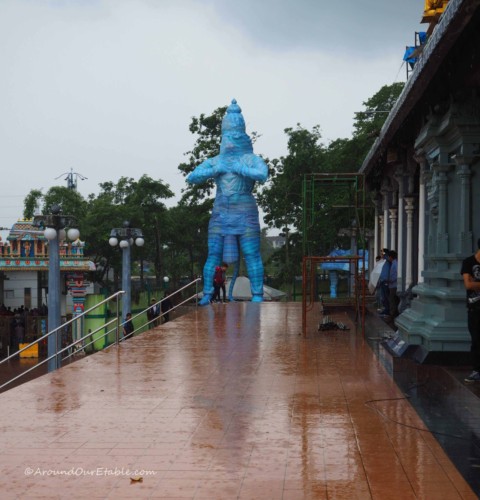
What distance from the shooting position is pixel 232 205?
2514cm

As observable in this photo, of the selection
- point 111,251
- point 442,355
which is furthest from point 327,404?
point 111,251

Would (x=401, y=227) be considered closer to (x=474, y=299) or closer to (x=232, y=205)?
(x=474, y=299)

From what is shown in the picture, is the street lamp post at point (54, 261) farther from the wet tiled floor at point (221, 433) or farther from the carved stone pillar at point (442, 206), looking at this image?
the carved stone pillar at point (442, 206)

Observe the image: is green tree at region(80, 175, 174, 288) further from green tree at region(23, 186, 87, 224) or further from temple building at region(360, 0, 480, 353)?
temple building at region(360, 0, 480, 353)

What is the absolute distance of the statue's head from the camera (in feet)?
82.1

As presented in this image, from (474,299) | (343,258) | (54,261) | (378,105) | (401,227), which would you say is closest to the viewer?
(474,299)

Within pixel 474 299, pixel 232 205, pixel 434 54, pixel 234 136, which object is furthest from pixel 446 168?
pixel 234 136

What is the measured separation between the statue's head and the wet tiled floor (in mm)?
14629

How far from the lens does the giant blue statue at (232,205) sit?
25062 mm

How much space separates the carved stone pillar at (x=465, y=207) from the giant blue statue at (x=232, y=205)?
14998mm

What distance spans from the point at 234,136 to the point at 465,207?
1571 cm

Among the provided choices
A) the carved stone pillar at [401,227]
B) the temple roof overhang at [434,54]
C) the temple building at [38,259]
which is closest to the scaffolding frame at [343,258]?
the carved stone pillar at [401,227]

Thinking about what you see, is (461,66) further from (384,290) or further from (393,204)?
(393,204)

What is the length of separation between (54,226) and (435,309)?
917 centimetres
